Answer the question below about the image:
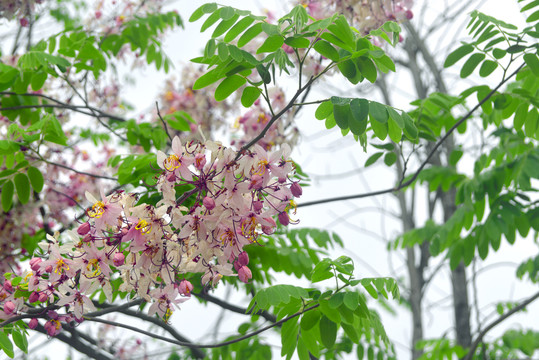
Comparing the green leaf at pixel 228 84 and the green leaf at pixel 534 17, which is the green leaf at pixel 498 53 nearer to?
the green leaf at pixel 534 17

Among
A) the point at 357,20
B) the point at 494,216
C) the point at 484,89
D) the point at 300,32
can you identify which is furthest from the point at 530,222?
the point at 300,32

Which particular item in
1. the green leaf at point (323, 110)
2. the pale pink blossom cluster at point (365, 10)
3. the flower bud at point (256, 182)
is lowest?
the flower bud at point (256, 182)

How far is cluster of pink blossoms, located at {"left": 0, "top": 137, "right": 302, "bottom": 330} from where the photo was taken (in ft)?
4.68

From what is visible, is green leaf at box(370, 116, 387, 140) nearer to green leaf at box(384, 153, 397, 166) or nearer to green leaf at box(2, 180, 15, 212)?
green leaf at box(384, 153, 397, 166)

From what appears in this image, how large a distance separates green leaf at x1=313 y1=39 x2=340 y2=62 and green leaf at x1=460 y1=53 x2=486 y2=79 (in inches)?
38.3

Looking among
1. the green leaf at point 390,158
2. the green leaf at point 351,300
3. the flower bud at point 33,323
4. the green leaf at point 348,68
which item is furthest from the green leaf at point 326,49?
the flower bud at point 33,323

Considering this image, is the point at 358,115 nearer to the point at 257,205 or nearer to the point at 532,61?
the point at 257,205

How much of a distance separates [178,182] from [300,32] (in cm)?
58

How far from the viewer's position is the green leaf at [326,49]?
1.60 m

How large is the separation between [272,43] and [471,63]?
1.15m

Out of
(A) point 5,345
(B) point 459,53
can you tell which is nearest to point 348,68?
(B) point 459,53

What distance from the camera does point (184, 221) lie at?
1.42 metres

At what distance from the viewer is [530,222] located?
3.01 m

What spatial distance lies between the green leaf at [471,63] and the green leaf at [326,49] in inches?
38.3
